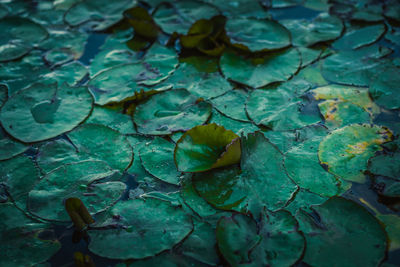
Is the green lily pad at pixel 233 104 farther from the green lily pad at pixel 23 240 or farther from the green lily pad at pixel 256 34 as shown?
the green lily pad at pixel 23 240

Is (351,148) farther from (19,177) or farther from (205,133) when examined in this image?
(19,177)

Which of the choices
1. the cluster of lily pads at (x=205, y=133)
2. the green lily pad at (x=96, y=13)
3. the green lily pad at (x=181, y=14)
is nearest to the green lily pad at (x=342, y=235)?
the cluster of lily pads at (x=205, y=133)

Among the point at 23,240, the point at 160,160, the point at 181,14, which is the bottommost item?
the point at 23,240

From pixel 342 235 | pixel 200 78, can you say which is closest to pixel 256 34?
pixel 200 78

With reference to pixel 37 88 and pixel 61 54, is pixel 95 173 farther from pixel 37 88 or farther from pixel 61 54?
pixel 61 54

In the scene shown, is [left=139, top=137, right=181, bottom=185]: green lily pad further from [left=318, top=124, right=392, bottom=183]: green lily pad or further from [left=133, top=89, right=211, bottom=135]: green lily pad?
[left=318, top=124, right=392, bottom=183]: green lily pad

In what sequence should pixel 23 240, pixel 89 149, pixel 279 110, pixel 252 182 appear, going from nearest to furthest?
pixel 23 240, pixel 252 182, pixel 89 149, pixel 279 110

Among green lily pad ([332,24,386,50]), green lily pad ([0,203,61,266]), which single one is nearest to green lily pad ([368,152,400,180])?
green lily pad ([332,24,386,50])
